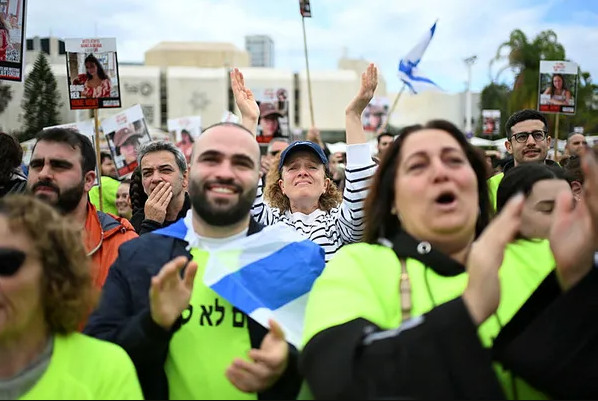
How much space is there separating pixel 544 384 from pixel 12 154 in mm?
3584

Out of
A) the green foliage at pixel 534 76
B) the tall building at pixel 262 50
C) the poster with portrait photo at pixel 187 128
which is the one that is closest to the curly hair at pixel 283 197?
the poster with portrait photo at pixel 187 128

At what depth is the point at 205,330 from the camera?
218 cm

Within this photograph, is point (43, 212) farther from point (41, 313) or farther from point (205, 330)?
point (205, 330)

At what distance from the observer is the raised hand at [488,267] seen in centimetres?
159

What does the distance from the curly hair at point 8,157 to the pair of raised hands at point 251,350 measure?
8.20ft

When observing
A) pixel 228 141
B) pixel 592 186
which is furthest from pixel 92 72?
pixel 592 186

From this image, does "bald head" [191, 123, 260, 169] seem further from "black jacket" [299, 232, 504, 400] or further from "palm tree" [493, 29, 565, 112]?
"palm tree" [493, 29, 565, 112]

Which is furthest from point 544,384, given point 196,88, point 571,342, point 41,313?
point 196,88

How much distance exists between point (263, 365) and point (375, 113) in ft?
80.3

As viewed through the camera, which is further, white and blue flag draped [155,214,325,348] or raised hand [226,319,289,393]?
white and blue flag draped [155,214,325,348]

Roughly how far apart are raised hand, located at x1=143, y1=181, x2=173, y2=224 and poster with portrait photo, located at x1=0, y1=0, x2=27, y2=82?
134 centimetres

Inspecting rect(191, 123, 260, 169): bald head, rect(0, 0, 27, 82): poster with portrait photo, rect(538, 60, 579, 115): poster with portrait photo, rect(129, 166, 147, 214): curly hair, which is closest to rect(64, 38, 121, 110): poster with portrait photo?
rect(129, 166, 147, 214): curly hair

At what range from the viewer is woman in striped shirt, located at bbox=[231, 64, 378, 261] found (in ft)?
10.5

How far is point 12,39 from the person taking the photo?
14.0ft
